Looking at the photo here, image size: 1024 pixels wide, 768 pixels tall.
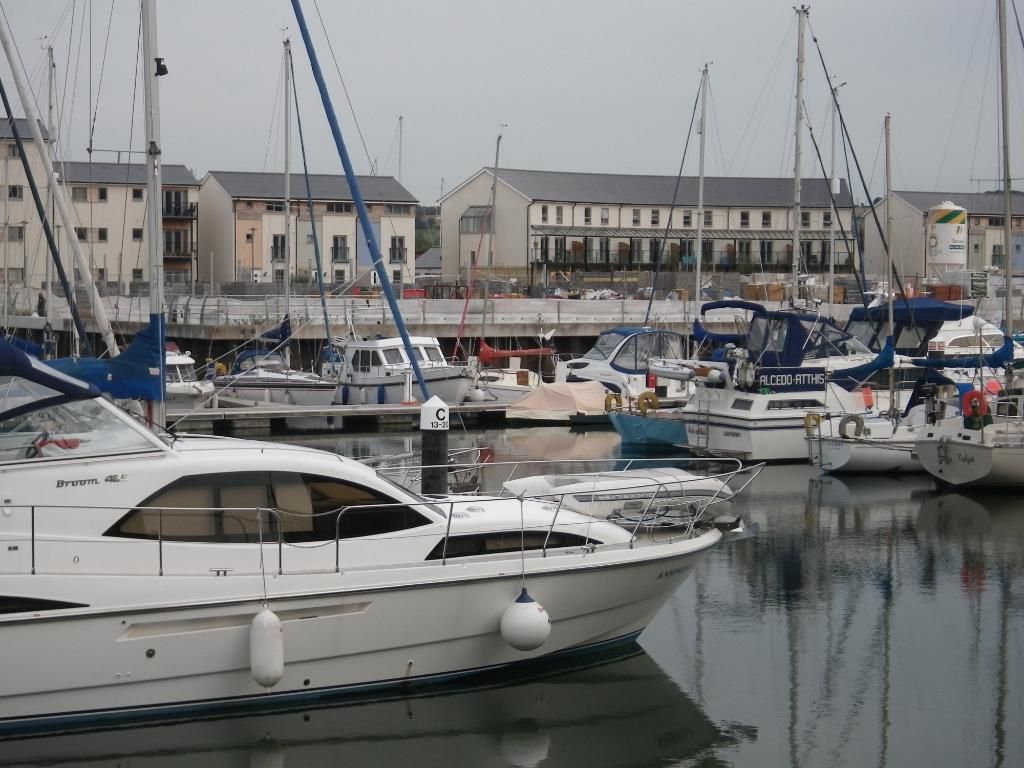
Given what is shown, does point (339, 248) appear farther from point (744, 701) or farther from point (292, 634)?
point (292, 634)

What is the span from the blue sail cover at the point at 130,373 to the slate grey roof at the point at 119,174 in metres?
52.7

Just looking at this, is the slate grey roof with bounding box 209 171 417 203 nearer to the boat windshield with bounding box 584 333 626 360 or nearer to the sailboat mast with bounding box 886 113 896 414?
the boat windshield with bounding box 584 333 626 360

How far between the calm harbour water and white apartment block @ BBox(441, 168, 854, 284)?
2215 inches

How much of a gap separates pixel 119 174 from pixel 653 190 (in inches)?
1205

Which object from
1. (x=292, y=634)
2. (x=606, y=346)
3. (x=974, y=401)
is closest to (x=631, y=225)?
(x=606, y=346)

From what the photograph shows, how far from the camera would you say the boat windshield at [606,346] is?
3591 centimetres

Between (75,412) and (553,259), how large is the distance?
62.3 meters

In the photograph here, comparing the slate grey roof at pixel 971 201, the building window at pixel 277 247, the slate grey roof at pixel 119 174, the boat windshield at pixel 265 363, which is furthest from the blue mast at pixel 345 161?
the slate grey roof at pixel 971 201

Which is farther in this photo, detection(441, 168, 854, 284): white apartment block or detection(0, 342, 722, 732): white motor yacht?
detection(441, 168, 854, 284): white apartment block

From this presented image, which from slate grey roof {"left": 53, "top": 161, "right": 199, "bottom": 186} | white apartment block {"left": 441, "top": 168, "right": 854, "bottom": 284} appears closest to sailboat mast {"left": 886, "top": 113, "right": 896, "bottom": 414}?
white apartment block {"left": 441, "top": 168, "right": 854, "bottom": 284}

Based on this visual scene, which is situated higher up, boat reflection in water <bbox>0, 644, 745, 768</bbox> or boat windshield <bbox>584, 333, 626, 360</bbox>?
boat windshield <bbox>584, 333, 626, 360</bbox>

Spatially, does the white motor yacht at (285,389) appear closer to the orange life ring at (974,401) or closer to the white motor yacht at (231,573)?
the orange life ring at (974,401)

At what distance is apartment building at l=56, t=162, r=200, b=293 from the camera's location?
65250 mm

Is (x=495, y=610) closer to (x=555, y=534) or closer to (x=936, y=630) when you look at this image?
(x=555, y=534)
